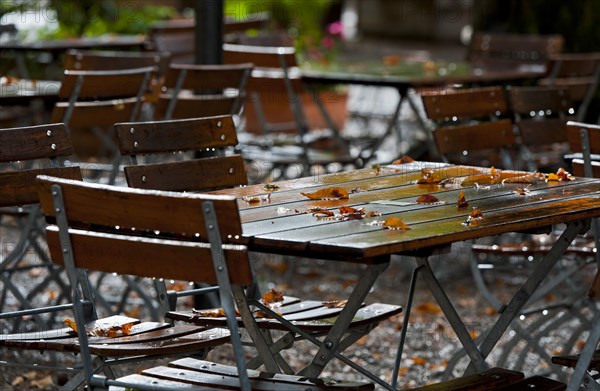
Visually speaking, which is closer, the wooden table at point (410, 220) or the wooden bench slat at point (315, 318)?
the wooden table at point (410, 220)

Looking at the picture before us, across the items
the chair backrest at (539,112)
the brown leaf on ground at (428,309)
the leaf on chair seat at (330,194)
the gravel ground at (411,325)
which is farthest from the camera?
the brown leaf on ground at (428,309)

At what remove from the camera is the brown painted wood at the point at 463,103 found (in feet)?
17.7

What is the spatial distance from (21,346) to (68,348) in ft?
0.47

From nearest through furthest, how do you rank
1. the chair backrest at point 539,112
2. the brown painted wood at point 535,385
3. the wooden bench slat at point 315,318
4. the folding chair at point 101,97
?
the brown painted wood at point 535,385 < the wooden bench slat at point 315,318 < the folding chair at point 101,97 < the chair backrest at point 539,112

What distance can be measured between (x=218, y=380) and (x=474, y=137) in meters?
2.23

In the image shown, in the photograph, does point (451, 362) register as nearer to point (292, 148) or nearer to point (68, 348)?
point (68, 348)

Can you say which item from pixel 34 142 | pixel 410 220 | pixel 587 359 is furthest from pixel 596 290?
pixel 34 142

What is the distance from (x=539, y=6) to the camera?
9969mm

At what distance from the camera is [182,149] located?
4.33 m

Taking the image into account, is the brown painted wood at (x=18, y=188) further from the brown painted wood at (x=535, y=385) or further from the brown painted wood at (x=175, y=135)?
the brown painted wood at (x=535, y=385)

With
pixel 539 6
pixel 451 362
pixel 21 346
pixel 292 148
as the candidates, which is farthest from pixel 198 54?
pixel 539 6

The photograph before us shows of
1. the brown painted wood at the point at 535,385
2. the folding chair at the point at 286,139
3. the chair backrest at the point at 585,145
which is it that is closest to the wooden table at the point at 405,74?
the folding chair at the point at 286,139

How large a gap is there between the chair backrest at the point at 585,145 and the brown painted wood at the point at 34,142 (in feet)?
5.55

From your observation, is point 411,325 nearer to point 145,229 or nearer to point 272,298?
point 272,298
